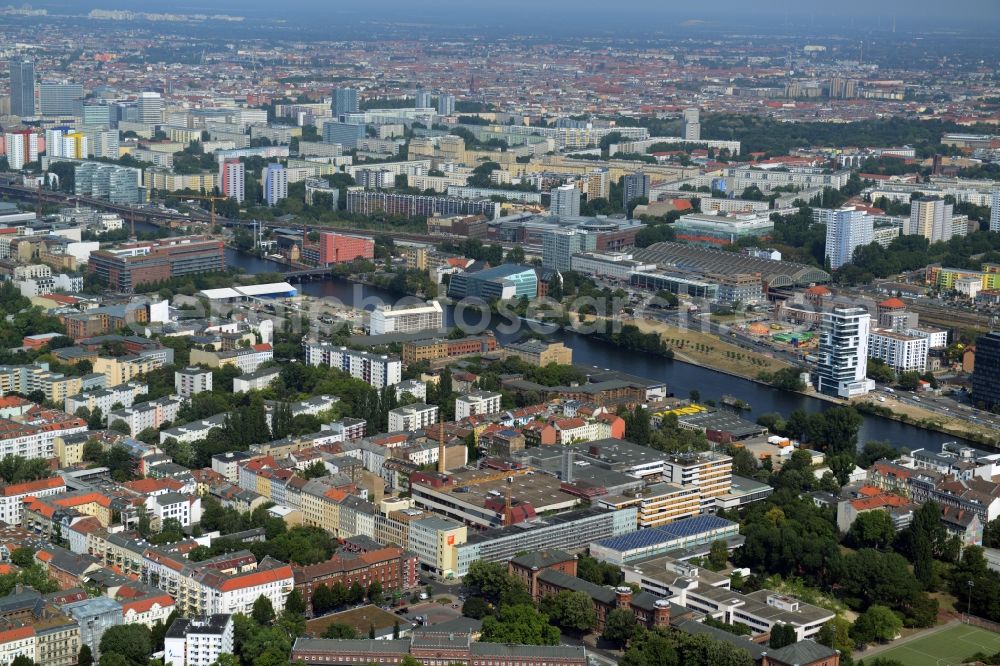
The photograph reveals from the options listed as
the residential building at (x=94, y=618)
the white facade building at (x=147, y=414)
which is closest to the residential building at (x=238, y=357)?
the white facade building at (x=147, y=414)

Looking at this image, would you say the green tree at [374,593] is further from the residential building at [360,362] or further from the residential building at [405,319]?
the residential building at [405,319]

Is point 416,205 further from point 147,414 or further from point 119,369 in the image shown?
point 147,414

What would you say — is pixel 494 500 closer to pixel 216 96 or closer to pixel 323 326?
pixel 323 326

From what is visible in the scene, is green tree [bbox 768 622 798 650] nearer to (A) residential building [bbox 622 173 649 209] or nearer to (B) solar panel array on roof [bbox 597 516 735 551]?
(B) solar panel array on roof [bbox 597 516 735 551]

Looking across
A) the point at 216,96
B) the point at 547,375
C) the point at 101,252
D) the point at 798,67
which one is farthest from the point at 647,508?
the point at 798,67

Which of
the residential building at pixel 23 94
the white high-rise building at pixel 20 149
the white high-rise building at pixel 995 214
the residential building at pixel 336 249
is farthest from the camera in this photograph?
the residential building at pixel 23 94

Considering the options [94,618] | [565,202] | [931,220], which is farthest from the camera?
[565,202]

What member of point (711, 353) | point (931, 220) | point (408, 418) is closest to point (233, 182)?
point (931, 220)
